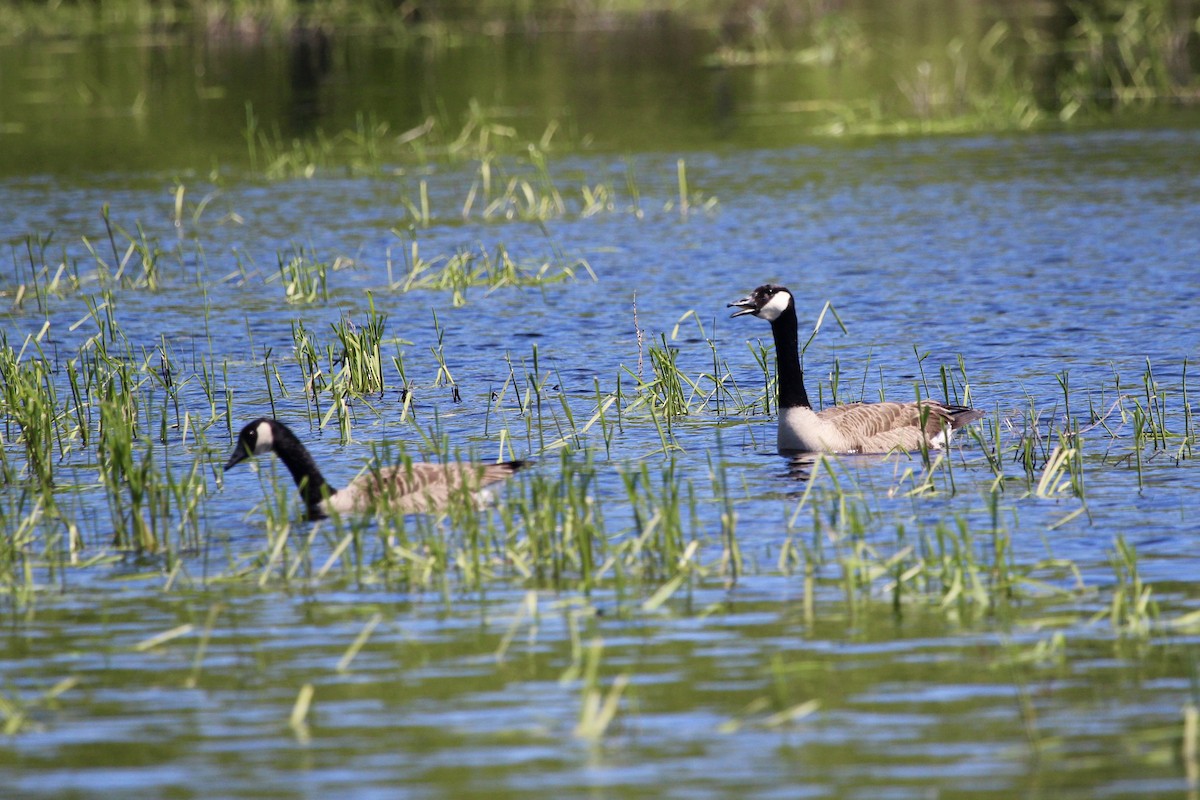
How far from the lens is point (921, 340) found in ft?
62.4

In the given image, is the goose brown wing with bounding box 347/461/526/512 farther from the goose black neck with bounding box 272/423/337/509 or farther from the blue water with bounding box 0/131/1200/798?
the blue water with bounding box 0/131/1200/798

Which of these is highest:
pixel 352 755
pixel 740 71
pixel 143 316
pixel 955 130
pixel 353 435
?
pixel 740 71

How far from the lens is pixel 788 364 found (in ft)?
48.4

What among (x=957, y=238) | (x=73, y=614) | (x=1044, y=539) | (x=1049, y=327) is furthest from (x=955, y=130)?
(x=73, y=614)

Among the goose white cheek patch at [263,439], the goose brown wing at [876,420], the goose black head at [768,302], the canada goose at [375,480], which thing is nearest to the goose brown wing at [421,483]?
the canada goose at [375,480]

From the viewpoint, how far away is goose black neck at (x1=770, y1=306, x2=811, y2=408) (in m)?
14.5

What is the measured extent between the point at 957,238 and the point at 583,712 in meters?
18.7

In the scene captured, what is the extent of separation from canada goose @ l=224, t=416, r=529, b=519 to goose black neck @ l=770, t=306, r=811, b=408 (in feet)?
8.66

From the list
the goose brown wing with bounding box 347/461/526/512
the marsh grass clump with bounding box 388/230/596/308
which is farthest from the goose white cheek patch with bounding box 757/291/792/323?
the marsh grass clump with bounding box 388/230/596/308

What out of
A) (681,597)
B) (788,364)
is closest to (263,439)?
(681,597)

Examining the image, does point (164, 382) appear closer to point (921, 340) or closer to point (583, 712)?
point (921, 340)

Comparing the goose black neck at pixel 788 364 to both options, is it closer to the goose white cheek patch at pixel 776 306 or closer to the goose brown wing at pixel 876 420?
the goose white cheek patch at pixel 776 306

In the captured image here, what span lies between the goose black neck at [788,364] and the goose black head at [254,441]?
4.33 meters

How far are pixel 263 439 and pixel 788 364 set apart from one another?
15.1 feet
